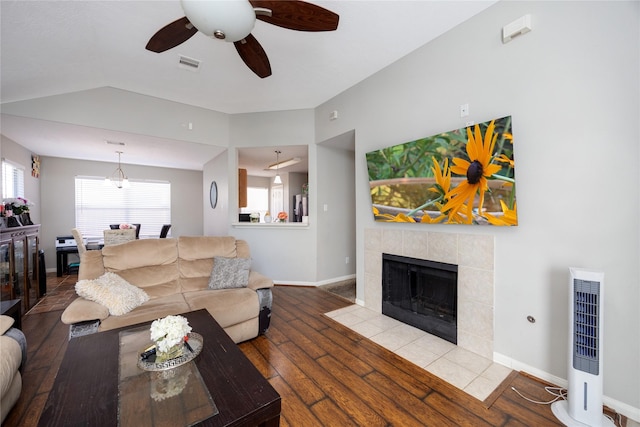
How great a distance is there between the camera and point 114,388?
3.82 ft

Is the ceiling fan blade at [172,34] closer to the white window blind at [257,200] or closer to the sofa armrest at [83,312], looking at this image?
the sofa armrest at [83,312]

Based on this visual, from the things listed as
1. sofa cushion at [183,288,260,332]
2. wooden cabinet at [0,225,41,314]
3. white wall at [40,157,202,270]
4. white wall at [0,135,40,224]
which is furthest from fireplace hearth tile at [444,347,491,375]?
white wall at [40,157,202,270]

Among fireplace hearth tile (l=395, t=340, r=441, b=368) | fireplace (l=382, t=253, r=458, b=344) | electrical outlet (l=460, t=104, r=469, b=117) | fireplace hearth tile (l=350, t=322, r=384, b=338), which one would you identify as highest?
electrical outlet (l=460, t=104, r=469, b=117)

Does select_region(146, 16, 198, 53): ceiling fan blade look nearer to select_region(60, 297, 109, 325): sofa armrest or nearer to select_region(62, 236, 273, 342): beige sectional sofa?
select_region(62, 236, 273, 342): beige sectional sofa

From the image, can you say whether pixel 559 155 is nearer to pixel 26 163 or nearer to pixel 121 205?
pixel 26 163

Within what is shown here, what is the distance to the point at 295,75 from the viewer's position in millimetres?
3189

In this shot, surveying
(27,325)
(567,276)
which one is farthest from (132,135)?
(567,276)

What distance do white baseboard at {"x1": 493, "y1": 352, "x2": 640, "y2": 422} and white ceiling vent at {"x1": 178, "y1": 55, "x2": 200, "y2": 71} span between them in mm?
4104

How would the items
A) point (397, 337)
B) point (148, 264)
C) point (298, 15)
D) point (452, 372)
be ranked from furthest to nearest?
point (148, 264) < point (397, 337) < point (452, 372) < point (298, 15)

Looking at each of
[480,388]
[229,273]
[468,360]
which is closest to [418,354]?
[468,360]

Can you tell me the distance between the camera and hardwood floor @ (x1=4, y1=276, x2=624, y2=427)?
1551mm

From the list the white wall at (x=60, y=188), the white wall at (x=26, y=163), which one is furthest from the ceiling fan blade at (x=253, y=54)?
the white wall at (x=60, y=188)

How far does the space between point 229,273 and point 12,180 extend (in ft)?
13.9

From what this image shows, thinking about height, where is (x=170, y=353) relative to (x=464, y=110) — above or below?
below
